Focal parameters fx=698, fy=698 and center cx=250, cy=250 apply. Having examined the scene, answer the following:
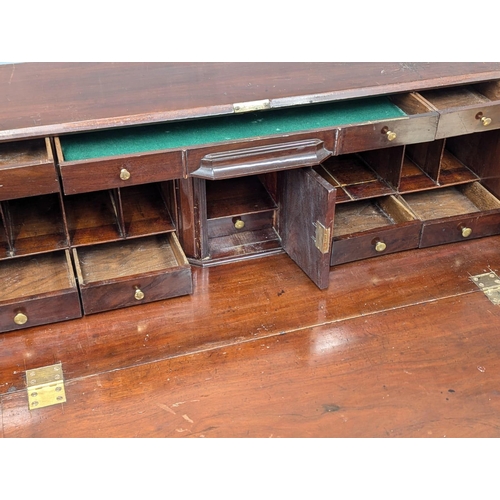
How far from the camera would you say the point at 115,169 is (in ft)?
6.22

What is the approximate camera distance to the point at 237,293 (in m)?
2.21

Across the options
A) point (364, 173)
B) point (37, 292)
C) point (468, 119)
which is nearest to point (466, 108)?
point (468, 119)

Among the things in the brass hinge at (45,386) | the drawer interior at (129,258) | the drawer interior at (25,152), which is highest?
the drawer interior at (25,152)

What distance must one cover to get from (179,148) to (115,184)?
20cm

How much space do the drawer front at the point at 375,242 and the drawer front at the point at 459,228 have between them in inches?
1.6

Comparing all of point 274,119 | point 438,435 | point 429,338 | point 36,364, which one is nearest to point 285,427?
point 438,435

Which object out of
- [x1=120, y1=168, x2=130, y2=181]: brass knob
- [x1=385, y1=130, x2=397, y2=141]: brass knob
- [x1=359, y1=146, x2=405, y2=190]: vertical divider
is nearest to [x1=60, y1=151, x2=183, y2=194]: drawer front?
[x1=120, y1=168, x2=130, y2=181]: brass knob

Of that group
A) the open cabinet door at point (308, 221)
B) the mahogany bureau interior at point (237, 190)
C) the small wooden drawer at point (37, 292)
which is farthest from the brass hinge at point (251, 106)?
the small wooden drawer at point (37, 292)

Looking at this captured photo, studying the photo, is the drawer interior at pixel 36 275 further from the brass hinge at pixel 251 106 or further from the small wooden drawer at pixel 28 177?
the brass hinge at pixel 251 106

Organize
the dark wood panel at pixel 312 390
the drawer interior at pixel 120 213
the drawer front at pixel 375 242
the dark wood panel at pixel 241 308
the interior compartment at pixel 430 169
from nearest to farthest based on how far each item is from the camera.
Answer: the dark wood panel at pixel 312 390 < the dark wood panel at pixel 241 308 < the drawer interior at pixel 120 213 < the drawer front at pixel 375 242 < the interior compartment at pixel 430 169

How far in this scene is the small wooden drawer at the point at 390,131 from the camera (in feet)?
6.77

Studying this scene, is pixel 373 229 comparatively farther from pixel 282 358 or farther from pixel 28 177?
pixel 28 177

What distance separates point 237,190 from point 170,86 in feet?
1.46

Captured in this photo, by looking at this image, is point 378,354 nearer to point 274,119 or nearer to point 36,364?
point 274,119
